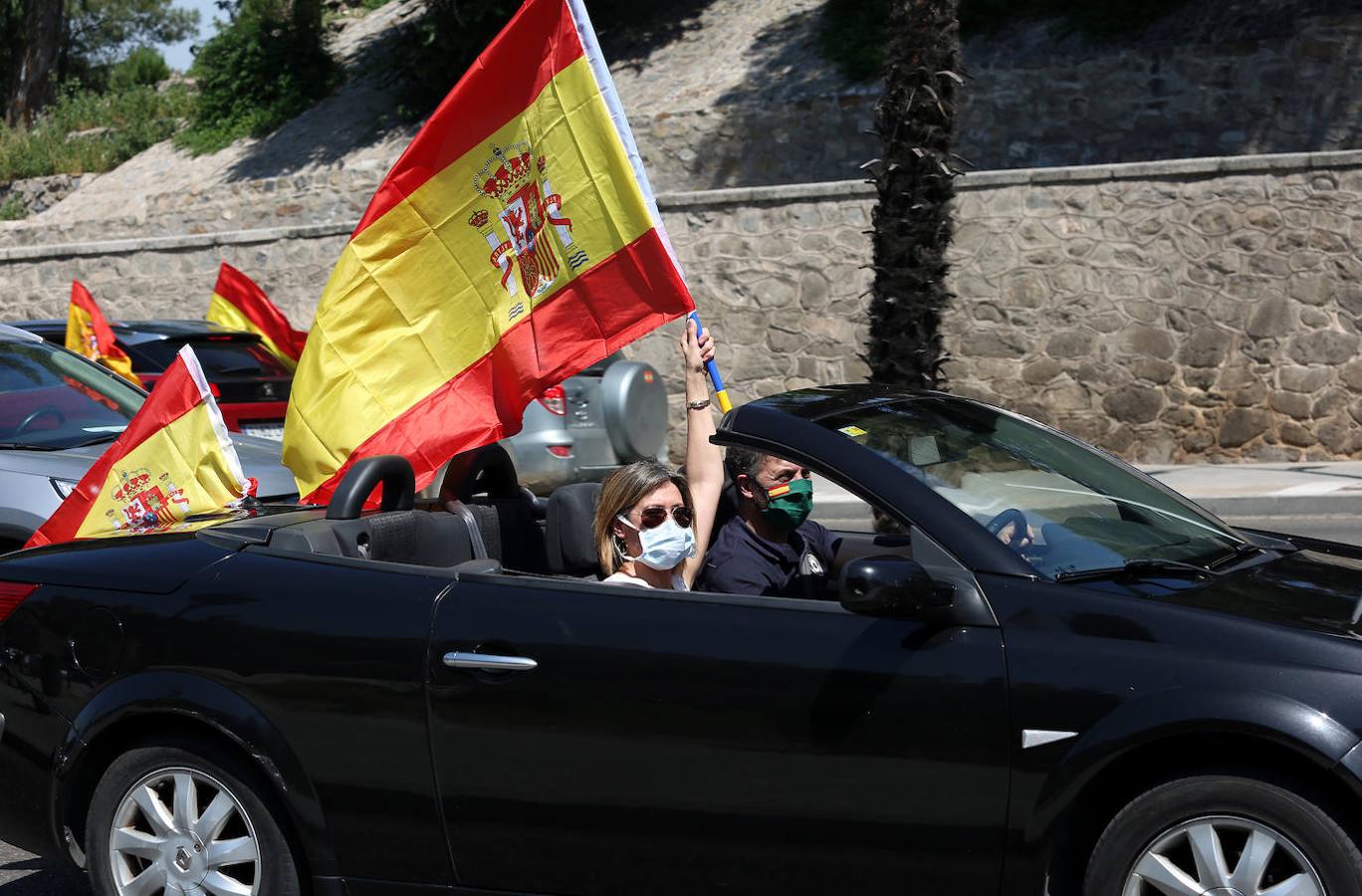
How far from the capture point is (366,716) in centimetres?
381

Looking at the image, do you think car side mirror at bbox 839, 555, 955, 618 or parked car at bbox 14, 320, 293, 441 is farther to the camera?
parked car at bbox 14, 320, 293, 441

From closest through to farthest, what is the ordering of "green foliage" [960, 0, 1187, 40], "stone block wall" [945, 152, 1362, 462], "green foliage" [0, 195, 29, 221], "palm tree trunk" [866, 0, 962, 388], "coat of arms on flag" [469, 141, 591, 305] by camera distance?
"coat of arms on flag" [469, 141, 591, 305]
"palm tree trunk" [866, 0, 962, 388]
"stone block wall" [945, 152, 1362, 462]
"green foliage" [960, 0, 1187, 40]
"green foliage" [0, 195, 29, 221]

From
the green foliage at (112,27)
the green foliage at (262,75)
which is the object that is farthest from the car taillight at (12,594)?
the green foliage at (112,27)

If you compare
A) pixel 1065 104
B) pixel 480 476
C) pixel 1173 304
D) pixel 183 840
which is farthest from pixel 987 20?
pixel 183 840

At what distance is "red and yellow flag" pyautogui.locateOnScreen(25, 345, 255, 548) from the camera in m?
5.19

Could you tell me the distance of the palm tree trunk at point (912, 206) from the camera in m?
10.9

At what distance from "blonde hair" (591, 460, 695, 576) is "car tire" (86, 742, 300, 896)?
111 cm

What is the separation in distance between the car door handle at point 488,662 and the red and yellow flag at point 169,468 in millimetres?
1727

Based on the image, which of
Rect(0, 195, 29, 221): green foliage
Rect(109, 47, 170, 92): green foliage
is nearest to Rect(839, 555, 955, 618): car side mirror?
Rect(0, 195, 29, 221): green foliage

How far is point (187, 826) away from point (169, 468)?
160cm

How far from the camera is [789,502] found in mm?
Answer: 4531

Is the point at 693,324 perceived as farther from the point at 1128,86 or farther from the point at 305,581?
the point at 1128,86

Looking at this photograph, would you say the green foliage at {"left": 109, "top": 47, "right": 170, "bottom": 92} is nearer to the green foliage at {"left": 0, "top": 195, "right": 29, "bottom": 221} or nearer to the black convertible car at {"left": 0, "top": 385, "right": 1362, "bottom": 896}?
the green foliage at {"left": 0, "top": 195, "right": 29, "bottom": 221}

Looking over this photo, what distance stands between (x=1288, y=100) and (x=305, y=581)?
57.8 ft
